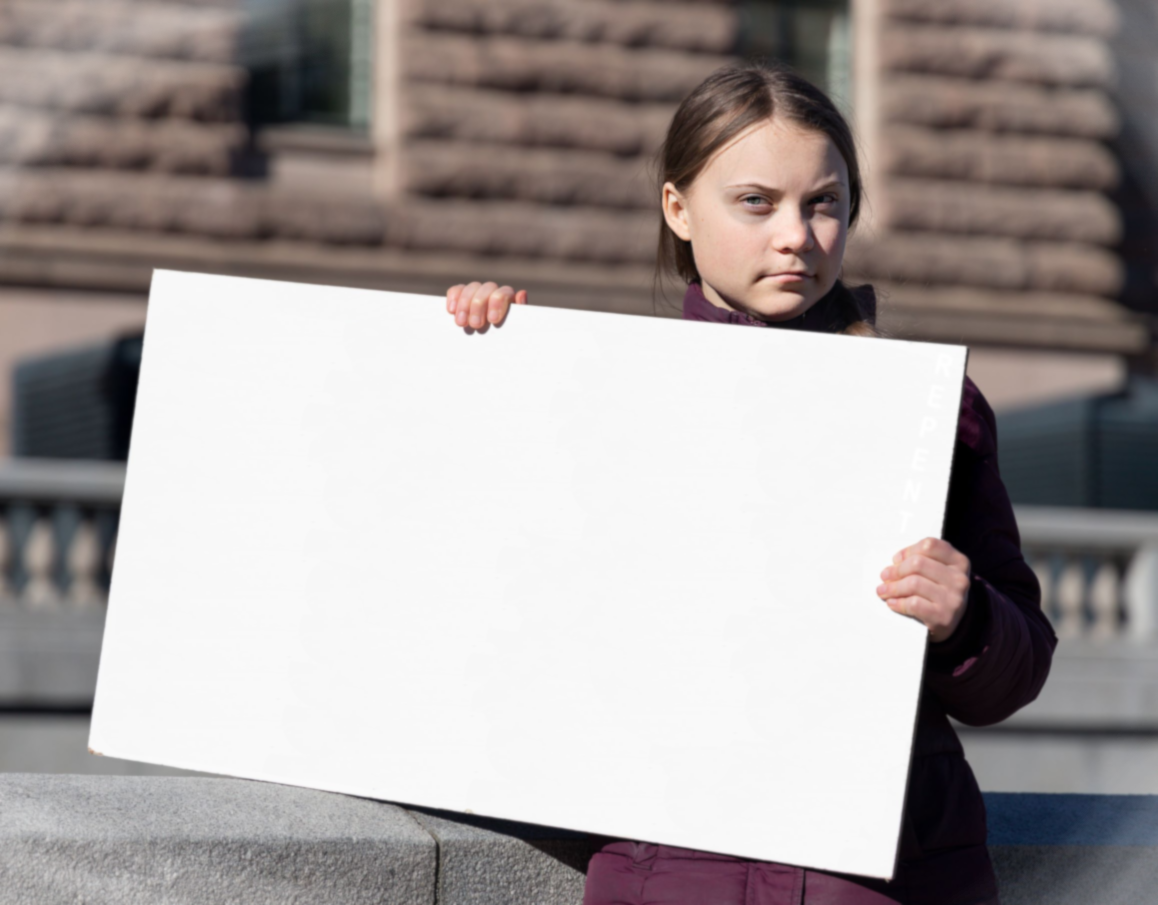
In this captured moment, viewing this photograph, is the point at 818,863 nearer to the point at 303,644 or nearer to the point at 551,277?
the point at 303,644

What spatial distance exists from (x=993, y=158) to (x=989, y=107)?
1.30 ft


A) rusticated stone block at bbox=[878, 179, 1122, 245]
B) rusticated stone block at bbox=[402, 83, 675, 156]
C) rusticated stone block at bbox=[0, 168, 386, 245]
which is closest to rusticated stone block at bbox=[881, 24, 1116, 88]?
rusticated stone block at bbox=[878, 179, 1122, 245]

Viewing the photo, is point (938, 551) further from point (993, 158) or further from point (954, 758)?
point (993, 158)

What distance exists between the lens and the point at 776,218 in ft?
6.40

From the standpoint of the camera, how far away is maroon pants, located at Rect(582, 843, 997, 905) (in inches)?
69.5

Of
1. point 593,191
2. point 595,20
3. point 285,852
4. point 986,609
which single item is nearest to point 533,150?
point 593,191

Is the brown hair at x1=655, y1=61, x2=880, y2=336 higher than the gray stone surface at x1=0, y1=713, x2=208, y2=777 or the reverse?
higher

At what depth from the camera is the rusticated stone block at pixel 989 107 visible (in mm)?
11812

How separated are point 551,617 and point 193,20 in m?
9.18

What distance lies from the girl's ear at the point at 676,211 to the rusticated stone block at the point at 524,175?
336 inches

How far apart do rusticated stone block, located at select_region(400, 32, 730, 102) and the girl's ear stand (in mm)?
8972

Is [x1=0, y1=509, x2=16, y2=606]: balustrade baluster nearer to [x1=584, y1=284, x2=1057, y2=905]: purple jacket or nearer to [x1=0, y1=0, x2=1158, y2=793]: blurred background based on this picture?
[x1=0, y1=0, x2=1158, y2=793]: blurred background

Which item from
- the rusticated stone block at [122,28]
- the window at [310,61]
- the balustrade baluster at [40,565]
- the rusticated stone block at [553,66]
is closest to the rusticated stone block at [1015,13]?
the rusticated stone block at [553,66]

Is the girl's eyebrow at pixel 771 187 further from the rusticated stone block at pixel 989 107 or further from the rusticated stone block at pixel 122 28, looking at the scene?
the rusticated stone block at pixel 989 107
